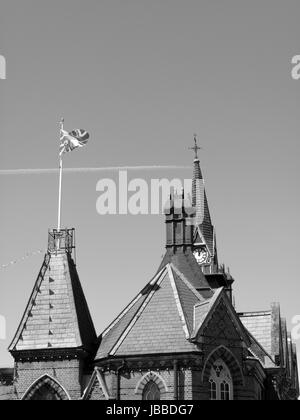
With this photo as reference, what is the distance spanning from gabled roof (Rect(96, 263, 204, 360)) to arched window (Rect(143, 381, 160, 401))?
160 centimetres

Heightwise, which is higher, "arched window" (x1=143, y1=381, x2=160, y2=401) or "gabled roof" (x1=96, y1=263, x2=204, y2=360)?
"gabled roof" (x1=96, y1=263, x2=204, y2=360)

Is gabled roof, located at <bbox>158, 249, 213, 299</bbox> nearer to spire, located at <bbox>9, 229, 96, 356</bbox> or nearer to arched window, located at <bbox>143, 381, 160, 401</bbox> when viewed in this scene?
spire, located at <bbox>9, 229, 96, 356</bbox>

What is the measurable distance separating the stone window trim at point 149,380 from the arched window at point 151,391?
0.53 ft

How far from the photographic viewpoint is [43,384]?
4081 centimetres

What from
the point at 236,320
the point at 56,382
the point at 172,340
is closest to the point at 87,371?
the point at 56,382

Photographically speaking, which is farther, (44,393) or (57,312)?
(57,312)

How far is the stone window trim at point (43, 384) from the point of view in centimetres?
4038

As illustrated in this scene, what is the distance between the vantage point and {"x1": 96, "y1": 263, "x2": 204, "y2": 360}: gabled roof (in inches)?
1553

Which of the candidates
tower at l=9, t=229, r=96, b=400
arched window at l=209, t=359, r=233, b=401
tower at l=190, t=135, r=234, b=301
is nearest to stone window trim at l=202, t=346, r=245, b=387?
arched window at l=209, t=359, r=233, b=401

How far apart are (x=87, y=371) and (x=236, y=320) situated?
8158mm

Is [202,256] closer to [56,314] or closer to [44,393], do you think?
[56,314]

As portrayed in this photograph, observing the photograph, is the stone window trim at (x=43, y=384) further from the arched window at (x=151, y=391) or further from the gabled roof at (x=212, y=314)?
the gabled roof at (x=212, y=314)

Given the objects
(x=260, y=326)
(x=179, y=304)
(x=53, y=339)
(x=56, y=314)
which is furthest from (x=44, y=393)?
(x=260, y=326)

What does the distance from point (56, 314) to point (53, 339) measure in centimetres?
151
